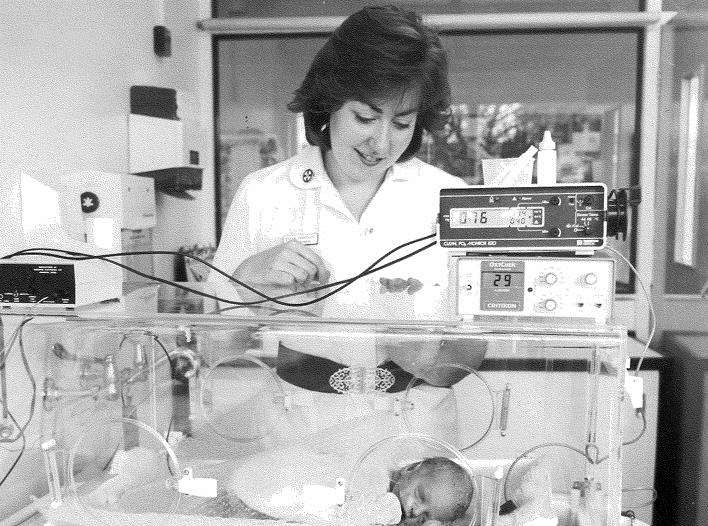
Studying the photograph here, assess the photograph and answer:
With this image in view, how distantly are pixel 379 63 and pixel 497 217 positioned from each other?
68 centimetres

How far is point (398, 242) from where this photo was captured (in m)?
1.73

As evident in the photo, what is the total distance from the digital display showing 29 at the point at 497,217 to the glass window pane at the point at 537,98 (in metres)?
1.90

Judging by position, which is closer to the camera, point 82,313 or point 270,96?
point 82,313

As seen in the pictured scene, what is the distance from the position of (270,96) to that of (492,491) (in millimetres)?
2463

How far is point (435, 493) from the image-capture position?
3.34 feet

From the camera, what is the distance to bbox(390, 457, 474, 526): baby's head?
3.34ft

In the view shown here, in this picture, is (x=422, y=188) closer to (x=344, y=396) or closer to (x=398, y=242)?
(x=398, y=242)

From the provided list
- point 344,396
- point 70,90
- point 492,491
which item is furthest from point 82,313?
point 70,90

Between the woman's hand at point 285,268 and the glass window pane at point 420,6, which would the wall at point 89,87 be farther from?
the woman's hand at point 285,268

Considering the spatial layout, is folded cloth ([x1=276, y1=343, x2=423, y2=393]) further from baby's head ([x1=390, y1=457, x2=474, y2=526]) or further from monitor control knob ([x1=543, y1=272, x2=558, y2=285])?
monitor control knob ([x1=543, y1=272, x2=558, y2=285])

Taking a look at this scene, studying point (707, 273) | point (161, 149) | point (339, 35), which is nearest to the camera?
point (339, 35)

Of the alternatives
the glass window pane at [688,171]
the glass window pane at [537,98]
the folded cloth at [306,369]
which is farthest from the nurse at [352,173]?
the glass window pane at [537,98]

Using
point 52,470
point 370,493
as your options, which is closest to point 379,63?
point 370,493

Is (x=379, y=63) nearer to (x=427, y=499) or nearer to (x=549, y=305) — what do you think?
(x=549, y=305)
